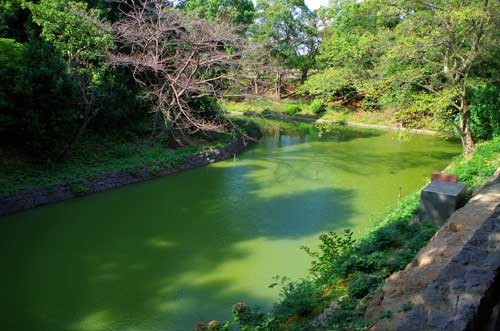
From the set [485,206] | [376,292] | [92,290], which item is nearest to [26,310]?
[92,290]

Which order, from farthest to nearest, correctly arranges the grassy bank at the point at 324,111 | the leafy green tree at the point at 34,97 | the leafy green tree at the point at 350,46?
the grassy bank at the point at 324,111, the leafy green tree at the point at 350,46, the leafy green tree at the point at 34,97

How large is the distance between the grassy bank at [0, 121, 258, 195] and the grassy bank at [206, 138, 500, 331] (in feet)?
22.0

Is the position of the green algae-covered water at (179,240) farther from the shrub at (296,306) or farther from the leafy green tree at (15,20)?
the leafy green tree at (15,20)

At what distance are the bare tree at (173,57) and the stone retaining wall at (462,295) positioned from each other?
10.4 m

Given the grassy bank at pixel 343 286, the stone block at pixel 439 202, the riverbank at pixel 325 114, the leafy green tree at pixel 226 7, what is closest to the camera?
the grassy bank at pixel 343 286

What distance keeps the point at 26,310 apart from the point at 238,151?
10505 mm

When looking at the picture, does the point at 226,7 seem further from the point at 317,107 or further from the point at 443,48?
the point at 443,48

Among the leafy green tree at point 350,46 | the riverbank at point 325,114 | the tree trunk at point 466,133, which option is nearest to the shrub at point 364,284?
the leafy green tree at point 350,46

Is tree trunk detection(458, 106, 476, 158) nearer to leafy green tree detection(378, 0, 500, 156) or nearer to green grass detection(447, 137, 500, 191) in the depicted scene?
leafy green tree detection(378, 0, 500, 156)

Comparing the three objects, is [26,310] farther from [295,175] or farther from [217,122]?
[217,122]

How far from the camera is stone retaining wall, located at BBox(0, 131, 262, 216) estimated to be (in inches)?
363

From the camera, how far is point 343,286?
5215 mm

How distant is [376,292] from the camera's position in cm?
431

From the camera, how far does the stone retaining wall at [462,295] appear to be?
288 cm
